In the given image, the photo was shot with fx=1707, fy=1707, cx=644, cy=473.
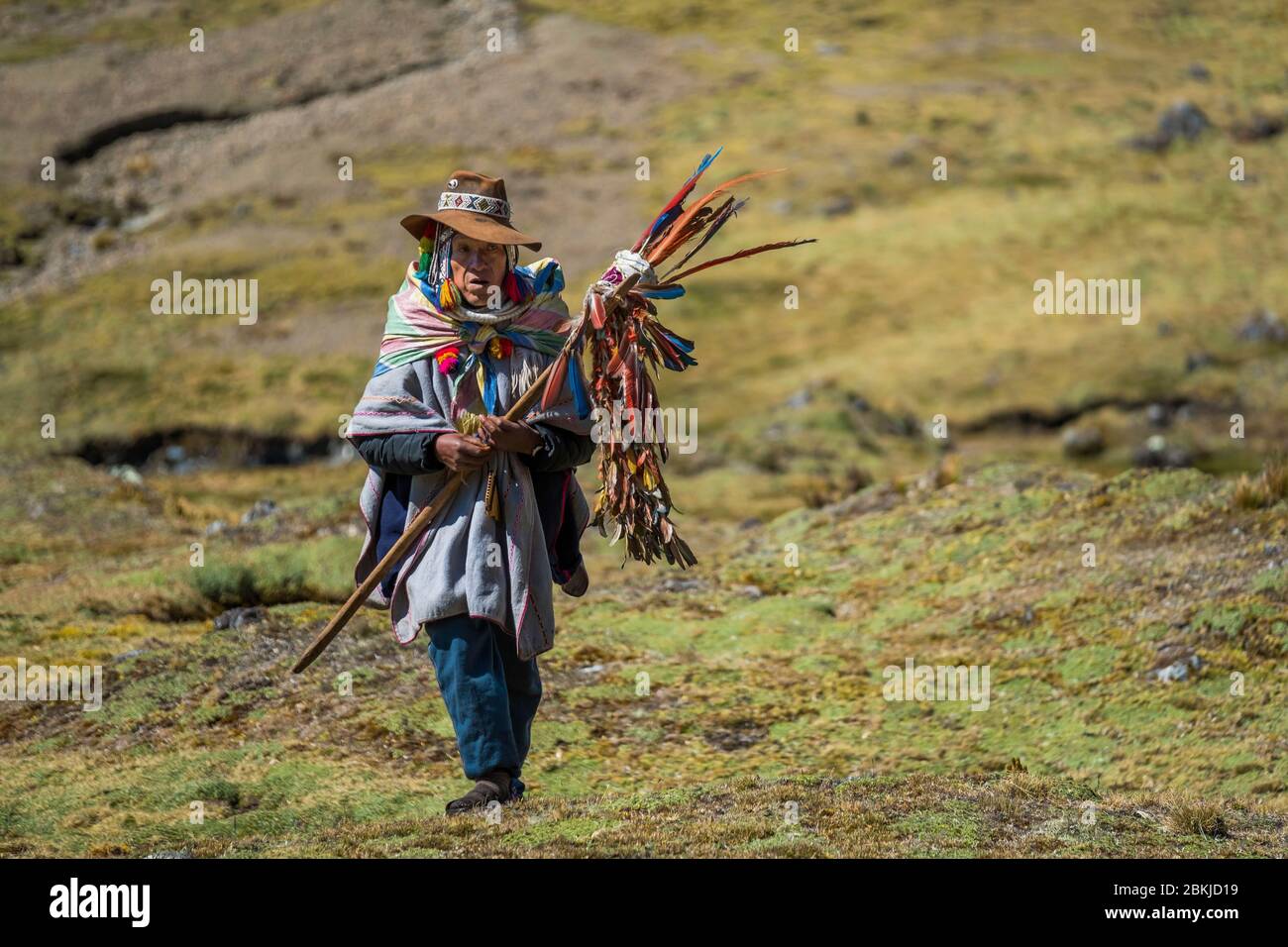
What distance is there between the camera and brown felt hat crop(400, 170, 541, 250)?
8484 mm

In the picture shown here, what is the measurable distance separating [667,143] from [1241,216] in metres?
14.3

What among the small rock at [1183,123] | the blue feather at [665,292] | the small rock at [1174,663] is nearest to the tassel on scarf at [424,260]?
the blue feather at [665,292]

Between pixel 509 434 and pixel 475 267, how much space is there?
898 millimetres

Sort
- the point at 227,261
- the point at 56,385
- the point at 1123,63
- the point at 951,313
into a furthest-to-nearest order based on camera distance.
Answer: the point at 1123,63 < the point at 227,261 < the point at 951,313 < the point at 56,385

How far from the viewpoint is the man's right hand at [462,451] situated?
27.4 ft

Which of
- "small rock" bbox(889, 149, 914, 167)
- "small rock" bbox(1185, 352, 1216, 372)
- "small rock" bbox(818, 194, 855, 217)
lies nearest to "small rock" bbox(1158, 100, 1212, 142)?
"small rock" bbox(889, 149, 914, 167)

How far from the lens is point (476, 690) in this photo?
8.50 metres

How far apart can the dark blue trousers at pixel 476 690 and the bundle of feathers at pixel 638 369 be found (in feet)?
2.92

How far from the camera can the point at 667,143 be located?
44.3 meters

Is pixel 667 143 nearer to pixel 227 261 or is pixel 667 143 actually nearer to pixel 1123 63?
pixel 227 261

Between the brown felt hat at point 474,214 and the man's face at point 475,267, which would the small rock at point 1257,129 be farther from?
the man's face at point 475,267

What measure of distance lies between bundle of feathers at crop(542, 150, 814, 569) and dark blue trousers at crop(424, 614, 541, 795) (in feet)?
2.92

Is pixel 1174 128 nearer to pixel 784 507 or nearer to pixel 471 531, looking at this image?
pixel 784 507
